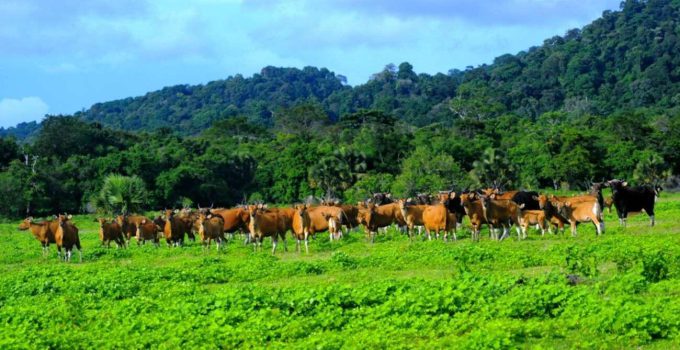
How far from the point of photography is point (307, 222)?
3153 cm

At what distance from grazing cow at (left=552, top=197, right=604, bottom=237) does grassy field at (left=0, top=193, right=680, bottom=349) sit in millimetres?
6967

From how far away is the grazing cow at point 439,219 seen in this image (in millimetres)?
31391

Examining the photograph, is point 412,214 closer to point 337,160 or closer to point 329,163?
point 329,163

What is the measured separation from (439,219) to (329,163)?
43279 millimetres

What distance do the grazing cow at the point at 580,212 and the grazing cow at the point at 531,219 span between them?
1.08 m

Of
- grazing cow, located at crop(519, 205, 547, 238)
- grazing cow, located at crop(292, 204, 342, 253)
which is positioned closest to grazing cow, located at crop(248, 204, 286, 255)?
grazing cow, located at crop(292, 204, 342, 253)

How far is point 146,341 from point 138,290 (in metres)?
7.42

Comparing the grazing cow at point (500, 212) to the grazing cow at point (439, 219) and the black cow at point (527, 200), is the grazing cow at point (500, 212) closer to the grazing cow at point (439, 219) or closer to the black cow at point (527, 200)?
the grazing cow at point (439, 219)

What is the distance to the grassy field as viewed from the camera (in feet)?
40.1

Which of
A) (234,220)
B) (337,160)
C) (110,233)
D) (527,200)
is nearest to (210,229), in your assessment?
(234,220)

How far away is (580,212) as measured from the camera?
3102 centimetres

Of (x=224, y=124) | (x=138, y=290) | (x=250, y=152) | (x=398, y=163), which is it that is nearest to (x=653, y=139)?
(x=398, y=163)

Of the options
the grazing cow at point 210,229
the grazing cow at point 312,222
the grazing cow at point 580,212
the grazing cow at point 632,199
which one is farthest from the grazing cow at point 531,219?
the grazing cow at point 210,229

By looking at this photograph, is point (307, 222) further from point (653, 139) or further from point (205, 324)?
point (653, 139)
